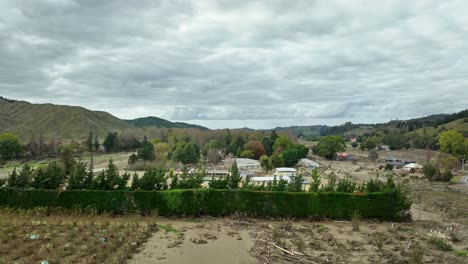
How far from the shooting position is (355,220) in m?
14.9

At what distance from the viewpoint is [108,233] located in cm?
1188

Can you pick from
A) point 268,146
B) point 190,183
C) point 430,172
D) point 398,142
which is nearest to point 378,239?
point 190,183

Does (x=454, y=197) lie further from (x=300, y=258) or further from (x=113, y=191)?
(x=113, y=191)

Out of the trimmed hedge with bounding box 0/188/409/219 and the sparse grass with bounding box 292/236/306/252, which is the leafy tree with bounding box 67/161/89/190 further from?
the sparse grass with bounding box 292/236/306/252

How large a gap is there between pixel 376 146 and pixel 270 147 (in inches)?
2045

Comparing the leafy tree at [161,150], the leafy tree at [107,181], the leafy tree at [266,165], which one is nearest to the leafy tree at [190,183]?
the leafy tree at [107,181]

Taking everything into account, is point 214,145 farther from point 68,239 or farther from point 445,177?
point 68,239

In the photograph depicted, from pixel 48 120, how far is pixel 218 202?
14880 cm

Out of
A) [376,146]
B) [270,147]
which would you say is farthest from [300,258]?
[376,146]

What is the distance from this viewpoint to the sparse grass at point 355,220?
14.5 meters

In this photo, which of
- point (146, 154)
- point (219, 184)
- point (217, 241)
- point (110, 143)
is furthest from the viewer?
point (110, 143)

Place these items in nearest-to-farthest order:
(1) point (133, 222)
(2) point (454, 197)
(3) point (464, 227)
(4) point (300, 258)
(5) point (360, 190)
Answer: (4) point (300, 258) < (1) point (133, 222) < (3) point (464, 227) < (5) point (360, 190) < (2) point (454, 197)

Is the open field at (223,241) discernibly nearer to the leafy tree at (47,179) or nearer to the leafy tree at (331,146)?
the leafy tree at (47,179)

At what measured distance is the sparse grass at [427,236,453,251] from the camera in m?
11.9
